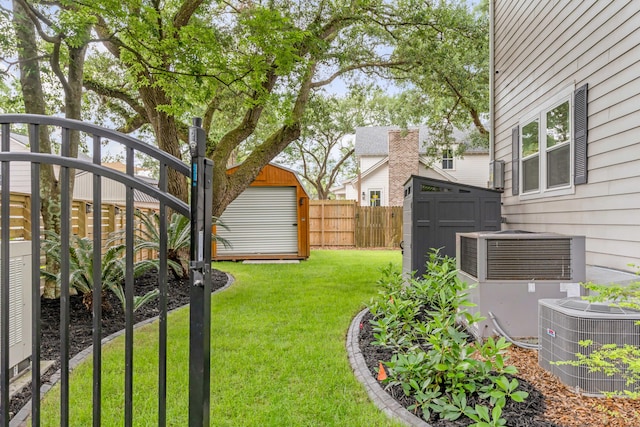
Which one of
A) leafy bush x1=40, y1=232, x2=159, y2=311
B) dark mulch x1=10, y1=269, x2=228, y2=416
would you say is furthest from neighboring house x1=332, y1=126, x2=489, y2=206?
leafy bush x1=40, y1=232, x2=159, y2=311

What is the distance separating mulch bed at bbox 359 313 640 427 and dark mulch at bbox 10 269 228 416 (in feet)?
→ 8.17

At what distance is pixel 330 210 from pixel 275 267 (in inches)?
211

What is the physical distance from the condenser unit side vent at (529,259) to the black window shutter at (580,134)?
3.26 ft

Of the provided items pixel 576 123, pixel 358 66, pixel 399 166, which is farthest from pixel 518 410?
pixel 399 166

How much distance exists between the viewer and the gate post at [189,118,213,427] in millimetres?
1437

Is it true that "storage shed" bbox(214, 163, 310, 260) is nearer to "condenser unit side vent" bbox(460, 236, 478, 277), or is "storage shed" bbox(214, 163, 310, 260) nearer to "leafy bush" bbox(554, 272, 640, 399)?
"condenser unit side vent" bbox(460, 236, 478, 277)

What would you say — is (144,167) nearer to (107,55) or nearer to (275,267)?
(107,55)

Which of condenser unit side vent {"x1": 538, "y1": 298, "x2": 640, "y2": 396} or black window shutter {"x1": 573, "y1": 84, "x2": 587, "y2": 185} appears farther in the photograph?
black window shutter {"x1": 573, "y1": 84, "x2": 587, "y2": 185}

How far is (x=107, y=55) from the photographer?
321 inches

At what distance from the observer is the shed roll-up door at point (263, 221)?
10633 mm

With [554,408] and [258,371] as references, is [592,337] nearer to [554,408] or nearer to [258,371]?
[554,408]

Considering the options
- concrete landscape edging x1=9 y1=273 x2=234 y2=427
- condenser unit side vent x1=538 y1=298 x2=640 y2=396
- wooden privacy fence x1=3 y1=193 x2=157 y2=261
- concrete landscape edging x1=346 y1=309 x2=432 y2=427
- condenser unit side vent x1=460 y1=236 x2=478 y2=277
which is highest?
wooden privacy fence x1=3 y1=193 x2=157 y2=261

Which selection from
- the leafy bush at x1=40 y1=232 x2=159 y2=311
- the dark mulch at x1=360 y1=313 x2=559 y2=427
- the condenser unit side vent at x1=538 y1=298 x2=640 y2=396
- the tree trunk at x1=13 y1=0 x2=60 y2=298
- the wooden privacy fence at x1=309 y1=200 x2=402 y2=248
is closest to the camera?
the dark mulch at x1=360 y1=313 x2=559 y2=427

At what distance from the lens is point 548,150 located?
470 centimetres
